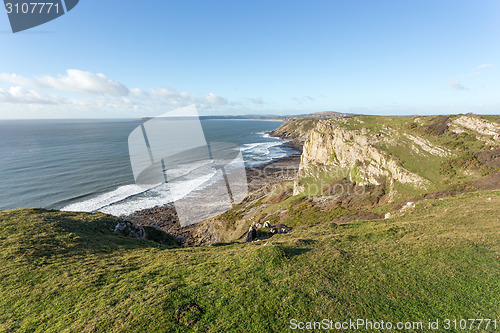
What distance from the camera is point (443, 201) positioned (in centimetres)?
2783

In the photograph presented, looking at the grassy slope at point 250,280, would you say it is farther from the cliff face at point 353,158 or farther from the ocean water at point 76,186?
the ocean water at point 76,186

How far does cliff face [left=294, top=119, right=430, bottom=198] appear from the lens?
4222 cm

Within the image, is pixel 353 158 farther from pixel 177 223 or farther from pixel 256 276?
pixel 256 276

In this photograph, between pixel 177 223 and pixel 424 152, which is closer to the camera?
pixel 424 152

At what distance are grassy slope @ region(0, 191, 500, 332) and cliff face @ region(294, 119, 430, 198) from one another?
2251 centimetres

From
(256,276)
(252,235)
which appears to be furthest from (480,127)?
(256,276)

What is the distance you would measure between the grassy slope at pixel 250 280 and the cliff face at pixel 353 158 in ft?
73.9

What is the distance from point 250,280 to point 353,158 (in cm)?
4824

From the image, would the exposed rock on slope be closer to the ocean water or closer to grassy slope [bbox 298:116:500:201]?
grassy slope [bbox 298:116:500:201]

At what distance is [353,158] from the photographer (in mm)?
52781

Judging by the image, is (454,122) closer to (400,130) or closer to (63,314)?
(400,130)

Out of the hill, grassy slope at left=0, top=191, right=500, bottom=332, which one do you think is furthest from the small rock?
grassy slope at left=0, top=191, right=500, bottom=332

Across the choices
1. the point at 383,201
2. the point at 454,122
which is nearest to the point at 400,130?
the point at 454,122

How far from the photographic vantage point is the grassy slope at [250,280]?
34.1 feet
